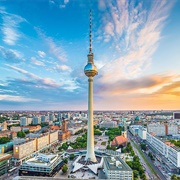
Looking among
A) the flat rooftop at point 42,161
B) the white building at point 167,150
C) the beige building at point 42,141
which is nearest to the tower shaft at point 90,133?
the flat rooftop at point 42,161

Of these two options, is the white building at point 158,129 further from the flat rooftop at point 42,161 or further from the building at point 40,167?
the building at point 40,167

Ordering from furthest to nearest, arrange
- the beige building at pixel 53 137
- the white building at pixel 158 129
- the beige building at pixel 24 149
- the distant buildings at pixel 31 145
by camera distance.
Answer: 1. the white building at pixel 158 129
2. the beige building at pixel 53 137
3. the distant buildings at pixel 31 145
4. the beige building at pixel 24 149

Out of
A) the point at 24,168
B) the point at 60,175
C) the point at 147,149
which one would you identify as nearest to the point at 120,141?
the point at 147,149

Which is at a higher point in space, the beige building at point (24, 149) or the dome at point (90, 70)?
the dome at point (90, 70)

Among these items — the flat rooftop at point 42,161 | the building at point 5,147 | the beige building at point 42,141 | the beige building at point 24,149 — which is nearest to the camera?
the flat rooftop at point 42,161

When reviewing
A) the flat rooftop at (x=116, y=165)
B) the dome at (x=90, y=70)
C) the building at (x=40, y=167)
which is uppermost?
the dome at (x=90, y=70)

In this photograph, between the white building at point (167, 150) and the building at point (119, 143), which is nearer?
the white building at point (167, 150)

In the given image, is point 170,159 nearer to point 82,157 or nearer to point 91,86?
point 82,157

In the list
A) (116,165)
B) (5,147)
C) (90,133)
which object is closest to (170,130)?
(90,133)

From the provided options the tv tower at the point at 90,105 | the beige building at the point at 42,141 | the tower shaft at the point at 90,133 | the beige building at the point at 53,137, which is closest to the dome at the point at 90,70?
the tv tower at the point at 90,105
